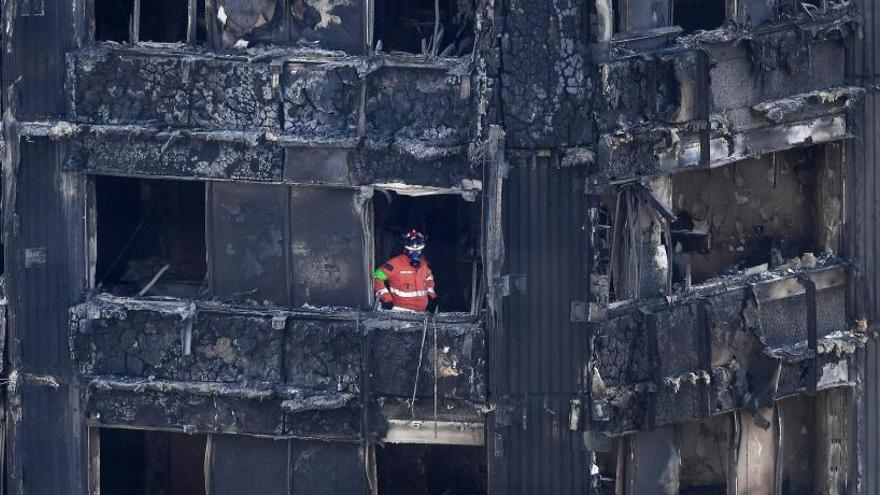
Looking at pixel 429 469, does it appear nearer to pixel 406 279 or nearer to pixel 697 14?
pixel 406 279

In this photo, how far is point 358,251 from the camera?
17.0 m

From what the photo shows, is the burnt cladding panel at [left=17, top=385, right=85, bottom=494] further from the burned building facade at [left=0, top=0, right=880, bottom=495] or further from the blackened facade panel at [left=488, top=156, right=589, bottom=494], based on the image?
the blackened facade panel at [left=488, top=156, right=589, bottom=494]

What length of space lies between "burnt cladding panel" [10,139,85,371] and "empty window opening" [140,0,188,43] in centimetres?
211

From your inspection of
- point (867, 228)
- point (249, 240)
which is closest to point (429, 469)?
point (249, 240)

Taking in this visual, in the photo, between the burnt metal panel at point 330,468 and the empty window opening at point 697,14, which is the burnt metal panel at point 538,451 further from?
the empty window opening at point 697,14

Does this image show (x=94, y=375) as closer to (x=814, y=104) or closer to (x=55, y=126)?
(x=55, y=126)

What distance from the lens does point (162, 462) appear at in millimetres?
19859

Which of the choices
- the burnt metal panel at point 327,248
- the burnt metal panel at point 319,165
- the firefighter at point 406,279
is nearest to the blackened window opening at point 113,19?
the burnt metal panel at point 319,165

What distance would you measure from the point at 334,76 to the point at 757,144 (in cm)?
474

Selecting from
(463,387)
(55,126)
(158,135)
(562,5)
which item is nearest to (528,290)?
(463,387)

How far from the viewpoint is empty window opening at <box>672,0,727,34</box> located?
18.9 metres

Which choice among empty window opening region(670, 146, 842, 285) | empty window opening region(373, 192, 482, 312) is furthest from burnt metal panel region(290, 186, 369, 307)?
empty window opening region(670, 146, 842, 285)

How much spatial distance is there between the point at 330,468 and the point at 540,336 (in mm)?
2681

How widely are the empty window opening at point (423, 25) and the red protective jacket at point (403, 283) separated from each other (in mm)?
2247
